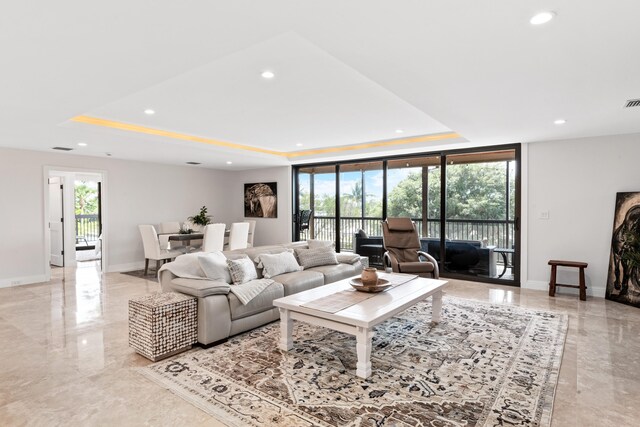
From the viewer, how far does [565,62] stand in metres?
2.44

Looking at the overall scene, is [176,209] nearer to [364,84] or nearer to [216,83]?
[216,83]

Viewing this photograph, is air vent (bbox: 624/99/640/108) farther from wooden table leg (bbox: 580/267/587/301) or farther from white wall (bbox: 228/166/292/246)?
white wall (bbox: 228/166/292/246)

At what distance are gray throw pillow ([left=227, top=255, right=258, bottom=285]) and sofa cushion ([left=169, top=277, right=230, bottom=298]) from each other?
38 centimetres

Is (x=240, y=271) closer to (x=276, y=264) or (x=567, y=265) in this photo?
(x=276, y=264)

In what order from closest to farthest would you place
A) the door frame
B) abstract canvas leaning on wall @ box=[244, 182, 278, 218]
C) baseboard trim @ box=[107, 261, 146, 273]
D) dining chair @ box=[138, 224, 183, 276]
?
the door frame → dining chair @ box=[138, 224, 183, 276] → baseboard trim @ box=[107, 261, 146, 273] → abstract canvas leaning on wall @ box=[244, 182, 278, 218]

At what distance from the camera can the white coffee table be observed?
2641 mm

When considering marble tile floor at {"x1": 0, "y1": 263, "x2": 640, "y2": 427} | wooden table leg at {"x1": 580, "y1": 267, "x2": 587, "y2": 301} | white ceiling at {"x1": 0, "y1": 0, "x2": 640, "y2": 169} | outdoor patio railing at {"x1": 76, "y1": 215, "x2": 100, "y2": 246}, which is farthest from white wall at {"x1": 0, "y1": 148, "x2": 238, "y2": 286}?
wooden table leg at {"x1": 580, "y1": 267, "x2": 587, "y2": 301}

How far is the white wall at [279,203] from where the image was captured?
329 inches

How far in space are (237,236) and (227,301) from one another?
4.08 m

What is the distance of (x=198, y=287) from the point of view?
3.21m

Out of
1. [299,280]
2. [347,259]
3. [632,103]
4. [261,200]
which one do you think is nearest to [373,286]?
[299,280]

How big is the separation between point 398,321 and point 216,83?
3034mm

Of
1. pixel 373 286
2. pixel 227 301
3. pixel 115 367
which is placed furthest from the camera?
pixel 373 286

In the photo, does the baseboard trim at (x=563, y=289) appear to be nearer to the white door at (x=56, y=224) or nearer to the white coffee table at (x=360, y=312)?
the white coffee table at (x=360, y=312)
